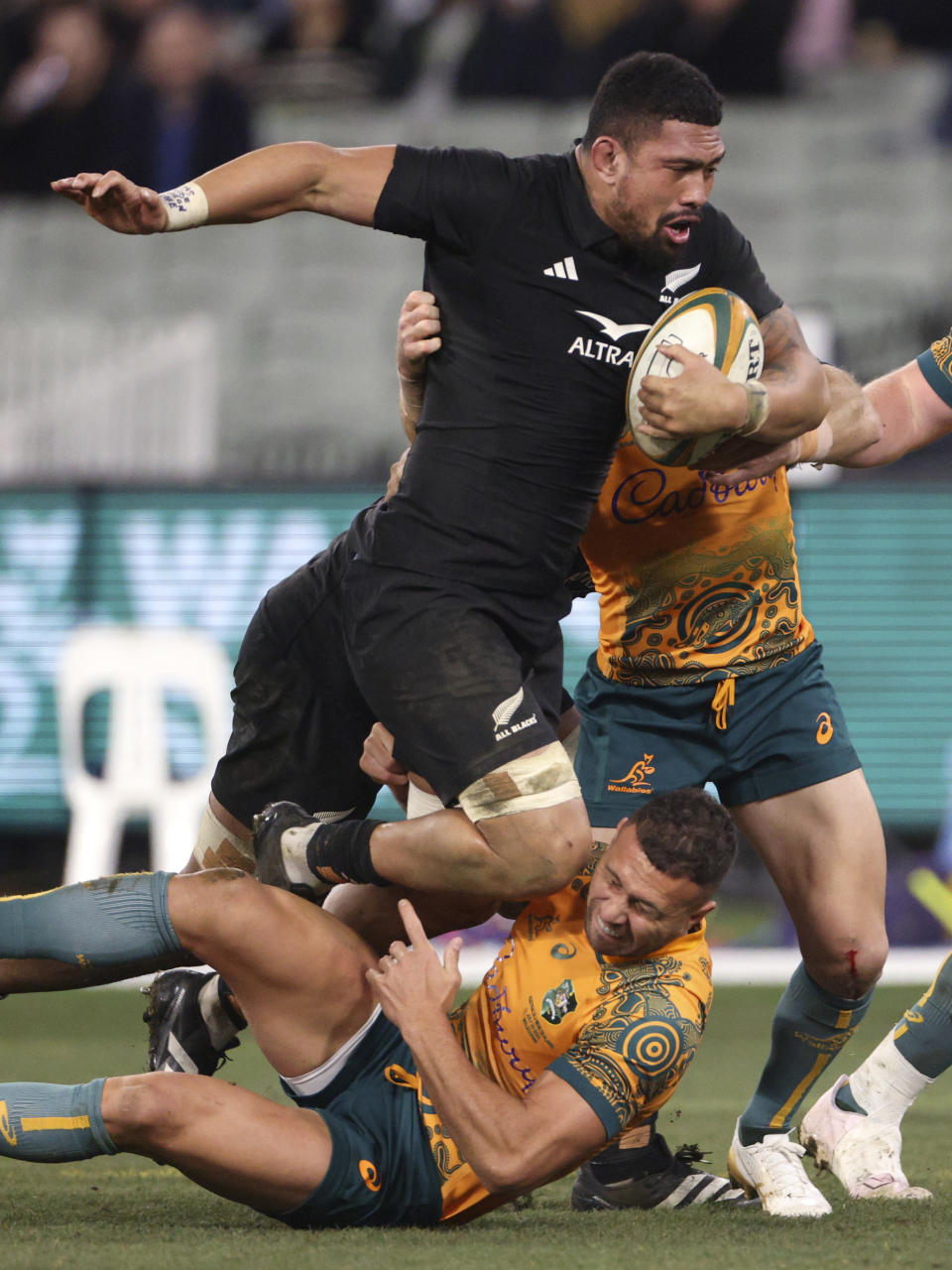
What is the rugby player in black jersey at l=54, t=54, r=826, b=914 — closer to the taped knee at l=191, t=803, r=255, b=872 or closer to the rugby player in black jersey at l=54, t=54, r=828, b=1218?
the rugby player in black jersey at l=54, t=54, r=828, b=1218

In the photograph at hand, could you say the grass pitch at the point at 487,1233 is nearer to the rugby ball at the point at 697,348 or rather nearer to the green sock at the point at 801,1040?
the green sock at the point at 801,1040

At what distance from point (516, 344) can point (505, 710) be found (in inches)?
32.3

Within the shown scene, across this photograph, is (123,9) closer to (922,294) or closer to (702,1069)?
(922,294)

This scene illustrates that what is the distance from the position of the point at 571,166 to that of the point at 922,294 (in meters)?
8.66

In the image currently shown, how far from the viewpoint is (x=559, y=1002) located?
152 inches

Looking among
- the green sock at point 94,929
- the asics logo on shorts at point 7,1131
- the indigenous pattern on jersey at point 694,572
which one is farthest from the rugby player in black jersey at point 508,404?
the asics logo on shorts at point 7,1131

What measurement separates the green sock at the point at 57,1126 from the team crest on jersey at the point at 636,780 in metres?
1.55

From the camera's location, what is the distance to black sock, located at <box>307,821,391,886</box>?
4.11 m

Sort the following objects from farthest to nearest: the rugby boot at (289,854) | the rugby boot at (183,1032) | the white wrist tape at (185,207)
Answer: the rugby boot at (183,1032)
the rugby boot at (289,854)
the white wrist tape at (185,207)

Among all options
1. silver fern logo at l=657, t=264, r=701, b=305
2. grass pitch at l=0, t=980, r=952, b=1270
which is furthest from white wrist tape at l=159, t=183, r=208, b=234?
grass pitch at l=0, t=980, r=952, b=1270

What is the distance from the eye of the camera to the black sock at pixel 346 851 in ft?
13.5

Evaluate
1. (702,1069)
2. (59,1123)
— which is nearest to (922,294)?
(702,1069)

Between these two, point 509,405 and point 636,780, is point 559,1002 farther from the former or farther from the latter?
point 509,405

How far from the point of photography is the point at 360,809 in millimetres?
4832
